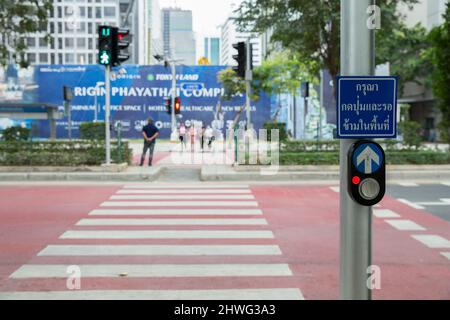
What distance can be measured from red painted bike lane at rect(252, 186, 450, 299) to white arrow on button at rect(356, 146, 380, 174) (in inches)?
92.8

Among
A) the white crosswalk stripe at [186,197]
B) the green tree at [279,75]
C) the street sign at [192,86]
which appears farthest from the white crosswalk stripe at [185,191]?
the street sign at [192,86]

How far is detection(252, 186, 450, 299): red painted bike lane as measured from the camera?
6.36 metres

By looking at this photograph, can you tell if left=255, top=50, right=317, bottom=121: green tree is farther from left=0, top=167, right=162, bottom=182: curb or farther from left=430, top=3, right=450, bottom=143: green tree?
left=430, top=3, right=450, bottom=143: green tree

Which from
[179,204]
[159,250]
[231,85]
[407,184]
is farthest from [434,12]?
[159,250]

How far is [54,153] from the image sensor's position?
62.4ft

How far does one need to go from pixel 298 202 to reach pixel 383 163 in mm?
9104

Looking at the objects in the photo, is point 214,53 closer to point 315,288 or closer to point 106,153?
point 106,153

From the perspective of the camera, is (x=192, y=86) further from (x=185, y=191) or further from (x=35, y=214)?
(x=35, y=214)

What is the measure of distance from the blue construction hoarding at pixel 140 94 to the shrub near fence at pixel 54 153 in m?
32.0

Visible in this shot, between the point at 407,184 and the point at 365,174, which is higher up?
the point at 365,174

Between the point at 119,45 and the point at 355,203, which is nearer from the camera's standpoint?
the point at 355,203

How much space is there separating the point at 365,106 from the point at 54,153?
53.1ft

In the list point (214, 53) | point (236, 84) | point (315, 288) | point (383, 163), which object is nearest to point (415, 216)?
point (315, 288)

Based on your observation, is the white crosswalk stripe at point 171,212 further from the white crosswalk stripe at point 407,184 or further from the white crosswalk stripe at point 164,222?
the white crosswalk stripe at point 407,184
